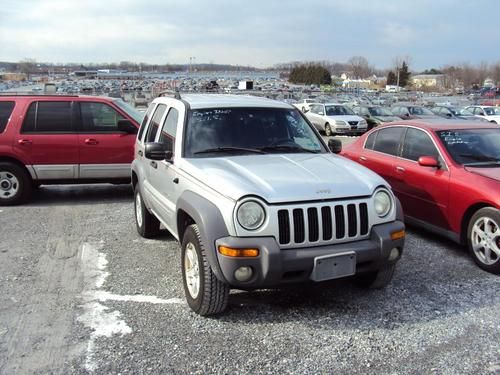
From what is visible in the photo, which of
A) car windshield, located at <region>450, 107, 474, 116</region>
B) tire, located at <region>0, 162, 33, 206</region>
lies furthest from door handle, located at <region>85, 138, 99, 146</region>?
car windshield, located at <region>450, 107, 474, 116</region>

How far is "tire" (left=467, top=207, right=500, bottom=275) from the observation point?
201 inches

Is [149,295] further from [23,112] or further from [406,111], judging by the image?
[406,111]

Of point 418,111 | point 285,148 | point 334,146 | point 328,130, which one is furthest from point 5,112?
point 418,111

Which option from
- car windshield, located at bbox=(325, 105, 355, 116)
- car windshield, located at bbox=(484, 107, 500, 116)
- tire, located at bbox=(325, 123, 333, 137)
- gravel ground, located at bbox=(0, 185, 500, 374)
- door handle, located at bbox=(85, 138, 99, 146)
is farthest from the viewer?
car windshield, located at bbox=(484, 107, 500, 116)

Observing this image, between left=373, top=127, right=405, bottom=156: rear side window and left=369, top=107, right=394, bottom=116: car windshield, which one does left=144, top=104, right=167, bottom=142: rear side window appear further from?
left=369, top=107, right=394, bottom=116: car windshield

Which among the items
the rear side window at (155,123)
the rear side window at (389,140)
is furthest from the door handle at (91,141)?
the rear side window at (389,140)

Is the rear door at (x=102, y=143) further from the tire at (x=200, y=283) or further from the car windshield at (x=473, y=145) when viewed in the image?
the car windshield at (x=473, y=145)

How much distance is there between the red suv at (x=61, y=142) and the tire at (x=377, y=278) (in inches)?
211

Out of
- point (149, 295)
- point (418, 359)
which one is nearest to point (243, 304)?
point (149, 295)

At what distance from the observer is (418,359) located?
3.53 meters

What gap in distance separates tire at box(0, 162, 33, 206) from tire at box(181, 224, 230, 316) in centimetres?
Result: 522

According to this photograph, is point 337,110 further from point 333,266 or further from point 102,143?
point 333,266

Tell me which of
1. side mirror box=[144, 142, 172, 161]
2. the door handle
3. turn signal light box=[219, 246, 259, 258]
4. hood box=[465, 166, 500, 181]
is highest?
side mirror box=[144, 142, 172, 161]

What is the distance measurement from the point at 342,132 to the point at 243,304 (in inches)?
837
